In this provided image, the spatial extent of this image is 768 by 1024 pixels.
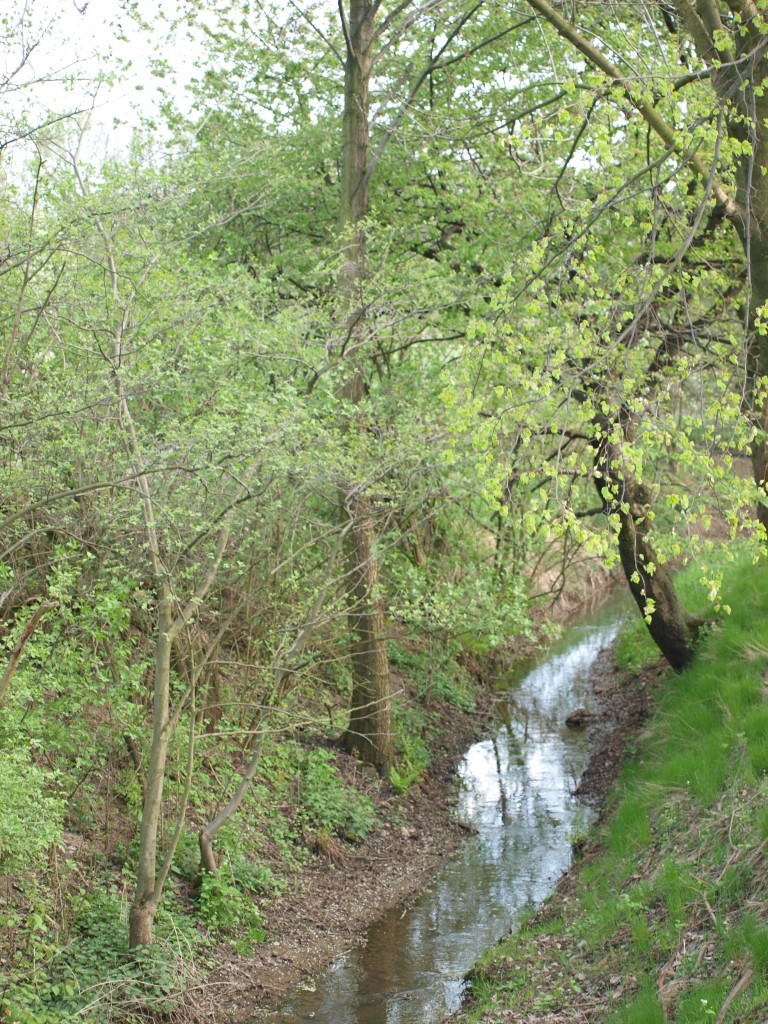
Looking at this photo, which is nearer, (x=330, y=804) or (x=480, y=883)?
(x=480, y=883)

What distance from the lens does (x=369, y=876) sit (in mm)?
10180

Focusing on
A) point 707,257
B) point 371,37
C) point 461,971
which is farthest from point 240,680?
point 371,37

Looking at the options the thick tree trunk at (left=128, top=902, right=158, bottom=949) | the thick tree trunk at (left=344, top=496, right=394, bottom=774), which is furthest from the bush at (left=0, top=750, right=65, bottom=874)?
the thick tree trunk at (left=344, top=496, right=394, bottom=774)

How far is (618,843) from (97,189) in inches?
296

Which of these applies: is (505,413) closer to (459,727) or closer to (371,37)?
(371,37)

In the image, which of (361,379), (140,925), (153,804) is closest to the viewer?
(140,925)

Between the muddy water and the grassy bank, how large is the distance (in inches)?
21.2

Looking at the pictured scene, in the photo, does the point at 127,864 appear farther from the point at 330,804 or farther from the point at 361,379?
the point at 361,379

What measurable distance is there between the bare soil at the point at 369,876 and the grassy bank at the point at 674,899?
105 centimetres

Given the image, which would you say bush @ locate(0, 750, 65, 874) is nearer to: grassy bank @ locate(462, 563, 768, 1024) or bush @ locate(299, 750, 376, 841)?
grassy bank @ locate(462, 563, 768, 1024)

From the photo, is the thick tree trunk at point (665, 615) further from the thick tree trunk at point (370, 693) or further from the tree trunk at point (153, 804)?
the tree trunk at point (153, 804)

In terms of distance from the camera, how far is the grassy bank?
18.7ft

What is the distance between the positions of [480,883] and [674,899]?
366 centimetres

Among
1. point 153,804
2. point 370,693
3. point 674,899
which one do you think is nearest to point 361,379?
point 370,693
